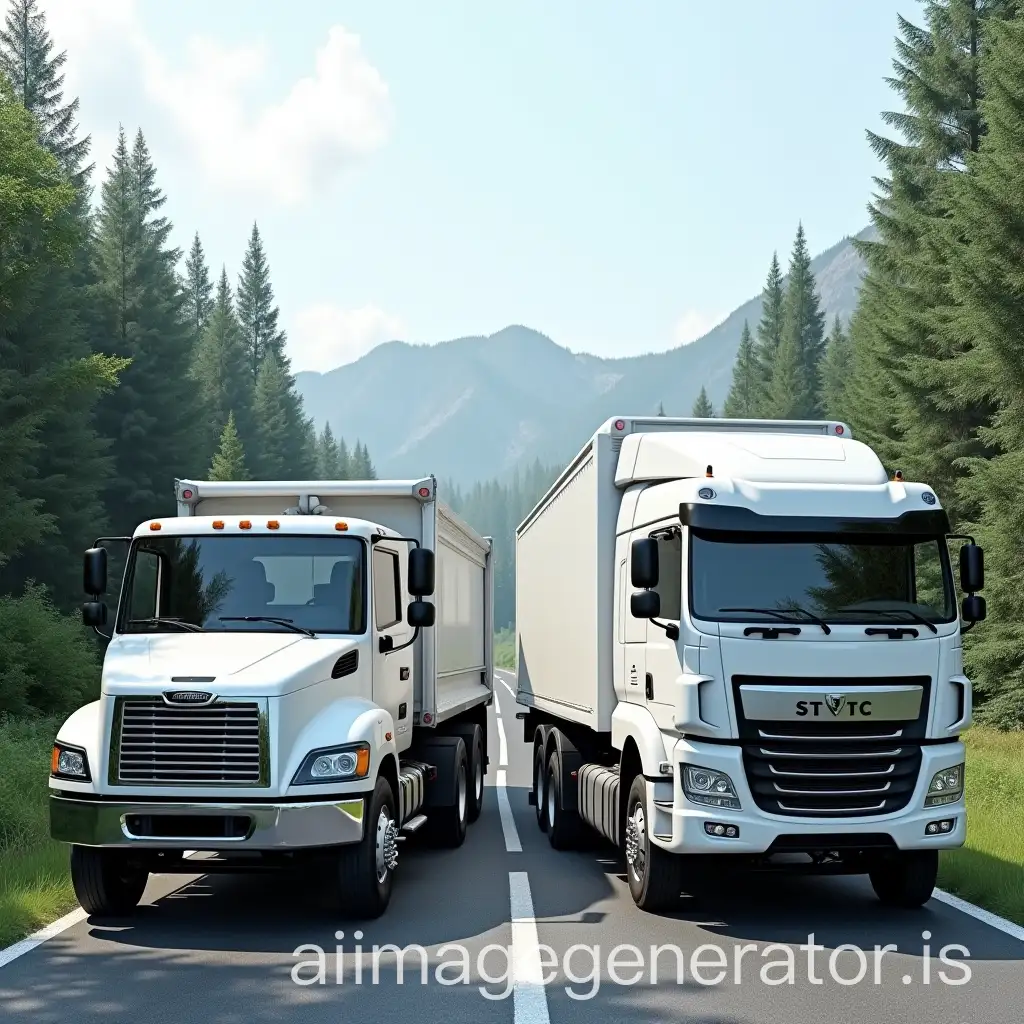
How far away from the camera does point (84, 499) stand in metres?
44.4

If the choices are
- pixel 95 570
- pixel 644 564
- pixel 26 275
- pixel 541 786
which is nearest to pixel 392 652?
pixel 95 570

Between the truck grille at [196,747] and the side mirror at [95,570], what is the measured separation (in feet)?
4.20

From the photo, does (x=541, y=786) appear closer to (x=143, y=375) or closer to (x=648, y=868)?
(x=648, y=868)

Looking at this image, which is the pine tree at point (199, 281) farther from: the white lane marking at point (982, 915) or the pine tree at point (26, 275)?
the white lane marking at point (982, 915)

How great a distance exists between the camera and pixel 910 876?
9727mm

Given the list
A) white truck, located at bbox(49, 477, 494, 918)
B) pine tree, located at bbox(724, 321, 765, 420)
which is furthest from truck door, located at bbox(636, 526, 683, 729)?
pine tree, located at bbox(724, 321, 765, 420)

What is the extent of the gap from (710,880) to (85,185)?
54401 mm

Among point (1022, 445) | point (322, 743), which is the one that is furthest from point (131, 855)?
point (1022, 445)

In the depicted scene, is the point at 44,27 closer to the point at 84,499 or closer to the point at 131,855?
the point at 84,499

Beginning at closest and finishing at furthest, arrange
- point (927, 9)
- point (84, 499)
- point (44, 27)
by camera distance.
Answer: point (927, 9) → point (84, 499) → point (44, 27)

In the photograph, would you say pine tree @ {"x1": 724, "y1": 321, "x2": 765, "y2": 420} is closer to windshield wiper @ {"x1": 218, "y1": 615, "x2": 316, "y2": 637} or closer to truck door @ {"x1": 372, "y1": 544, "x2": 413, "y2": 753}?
truck door @ {"x1": 372, "y1": 544, "x2": 413, "y2": 753}

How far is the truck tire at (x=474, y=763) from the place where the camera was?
15.3m

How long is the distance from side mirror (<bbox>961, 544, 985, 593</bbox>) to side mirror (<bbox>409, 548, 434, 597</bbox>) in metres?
4.09

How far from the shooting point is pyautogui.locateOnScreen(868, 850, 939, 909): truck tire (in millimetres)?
9625
